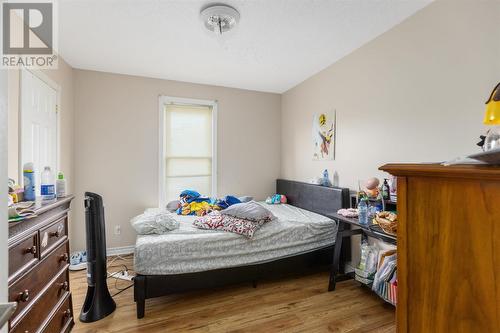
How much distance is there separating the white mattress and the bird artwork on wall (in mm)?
851

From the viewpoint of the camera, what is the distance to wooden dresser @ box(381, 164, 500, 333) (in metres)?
0.59

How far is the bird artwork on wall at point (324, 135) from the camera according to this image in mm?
3025

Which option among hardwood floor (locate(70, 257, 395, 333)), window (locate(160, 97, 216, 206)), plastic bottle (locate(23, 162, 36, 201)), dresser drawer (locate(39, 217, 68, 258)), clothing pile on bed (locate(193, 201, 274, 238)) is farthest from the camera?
window (locate(160, 97, 216, 206))

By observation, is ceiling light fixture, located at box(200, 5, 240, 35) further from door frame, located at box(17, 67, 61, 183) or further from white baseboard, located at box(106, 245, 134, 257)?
white baseboard, located at box(106, 245, 134, 257)

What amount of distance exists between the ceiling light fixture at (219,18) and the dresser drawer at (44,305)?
223 centimetres

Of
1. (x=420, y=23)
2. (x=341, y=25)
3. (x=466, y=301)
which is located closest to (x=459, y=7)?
(x=420, y=23)

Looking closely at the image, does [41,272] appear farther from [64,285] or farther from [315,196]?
[315,196]

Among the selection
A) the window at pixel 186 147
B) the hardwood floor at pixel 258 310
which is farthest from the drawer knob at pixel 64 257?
the window at pixel 186 147

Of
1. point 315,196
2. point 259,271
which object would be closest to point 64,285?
point 259,271

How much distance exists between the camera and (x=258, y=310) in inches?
81.7

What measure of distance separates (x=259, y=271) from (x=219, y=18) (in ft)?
7.71

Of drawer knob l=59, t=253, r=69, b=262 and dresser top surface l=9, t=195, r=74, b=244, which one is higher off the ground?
dresser top surface l=9, t=195, r=74, b=244

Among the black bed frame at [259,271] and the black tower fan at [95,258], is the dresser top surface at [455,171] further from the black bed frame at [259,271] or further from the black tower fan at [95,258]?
the black tower fan at [95,258]

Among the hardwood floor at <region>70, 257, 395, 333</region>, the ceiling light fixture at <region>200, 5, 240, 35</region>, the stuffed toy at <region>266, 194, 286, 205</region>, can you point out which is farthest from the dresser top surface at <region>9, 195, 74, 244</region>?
the stuffed toy at <region>266, 194, 286, 205</region>
